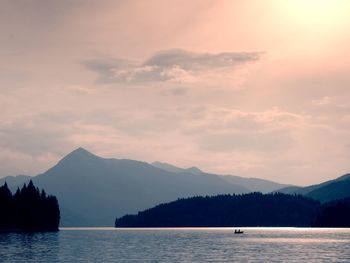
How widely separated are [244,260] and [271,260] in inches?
235

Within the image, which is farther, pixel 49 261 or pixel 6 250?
pixel 6 250

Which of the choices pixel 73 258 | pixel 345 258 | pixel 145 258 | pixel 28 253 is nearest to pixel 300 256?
pixel 345 258

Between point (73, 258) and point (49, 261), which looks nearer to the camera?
point (49, 261)

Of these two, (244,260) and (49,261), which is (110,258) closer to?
(49,261)

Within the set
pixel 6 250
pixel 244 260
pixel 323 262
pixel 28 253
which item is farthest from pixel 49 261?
pixel 323 262

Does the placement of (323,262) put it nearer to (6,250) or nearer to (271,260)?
(271,260)

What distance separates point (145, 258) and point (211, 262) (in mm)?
18704

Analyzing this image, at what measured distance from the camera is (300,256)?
140 m

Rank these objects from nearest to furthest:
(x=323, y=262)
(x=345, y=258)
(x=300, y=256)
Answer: (x=323, y=262) → (x=345, y=258) → (x=300, y=256)

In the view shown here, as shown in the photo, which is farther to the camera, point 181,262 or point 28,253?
point 28,253

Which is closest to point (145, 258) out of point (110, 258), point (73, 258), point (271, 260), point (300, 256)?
point (110, 258)

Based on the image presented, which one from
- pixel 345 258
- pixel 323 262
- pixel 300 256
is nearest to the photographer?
pixel 323 262

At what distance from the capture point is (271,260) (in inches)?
5027

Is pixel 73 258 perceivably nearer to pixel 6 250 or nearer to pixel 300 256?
pixel 6 250
